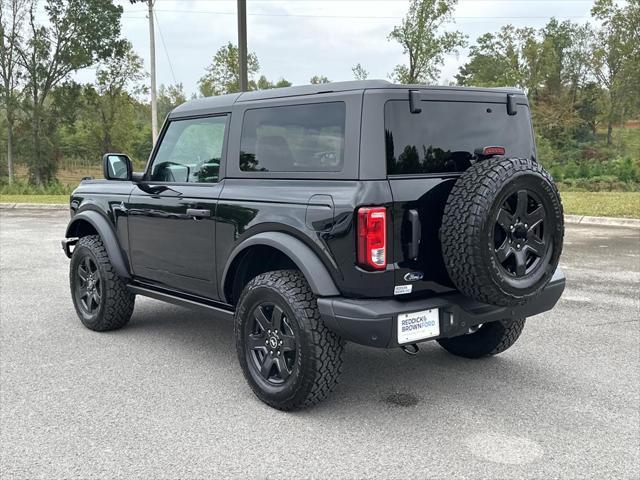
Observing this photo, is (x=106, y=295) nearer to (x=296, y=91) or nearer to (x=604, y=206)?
(x=296, y=91)

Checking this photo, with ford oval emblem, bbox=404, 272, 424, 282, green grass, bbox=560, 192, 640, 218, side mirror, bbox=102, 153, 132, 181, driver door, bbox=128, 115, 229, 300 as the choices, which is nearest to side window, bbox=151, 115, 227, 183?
driver door, bbox=128, 115, 229, 300

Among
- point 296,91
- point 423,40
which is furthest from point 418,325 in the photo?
point 423,40

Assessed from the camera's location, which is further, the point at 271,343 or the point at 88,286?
the point at 88,286

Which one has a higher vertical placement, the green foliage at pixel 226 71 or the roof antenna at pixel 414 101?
the green foliage at pixel 226 71

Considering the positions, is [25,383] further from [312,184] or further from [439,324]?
[439,324]

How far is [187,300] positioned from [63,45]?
41.3 metres

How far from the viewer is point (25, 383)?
408 cm

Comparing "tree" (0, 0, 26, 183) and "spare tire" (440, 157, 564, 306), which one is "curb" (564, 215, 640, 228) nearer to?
"spare tire" (440, 157, 564, 306)

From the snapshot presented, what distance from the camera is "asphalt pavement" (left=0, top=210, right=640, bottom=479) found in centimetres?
299

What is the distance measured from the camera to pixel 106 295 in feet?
16.8

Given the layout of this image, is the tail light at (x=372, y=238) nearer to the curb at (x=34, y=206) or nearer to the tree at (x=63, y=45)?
the curb at (x=34, y=206)

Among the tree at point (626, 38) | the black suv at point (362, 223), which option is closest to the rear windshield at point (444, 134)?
the black suv at point (362, 223)

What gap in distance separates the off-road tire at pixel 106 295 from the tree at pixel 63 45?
39.4 m

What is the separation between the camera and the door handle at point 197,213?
412 cm
